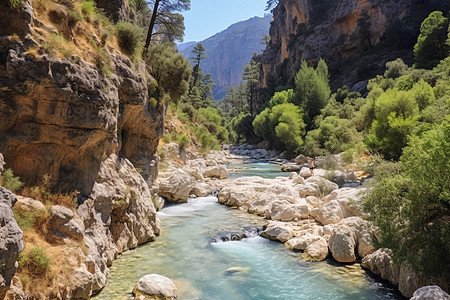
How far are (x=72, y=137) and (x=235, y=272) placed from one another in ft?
21.4

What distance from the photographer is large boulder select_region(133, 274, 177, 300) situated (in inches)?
297

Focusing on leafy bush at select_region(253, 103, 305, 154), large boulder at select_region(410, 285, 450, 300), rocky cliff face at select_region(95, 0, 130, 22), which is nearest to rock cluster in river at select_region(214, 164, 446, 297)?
large boulder at select_region(410, 285, 450, 300)

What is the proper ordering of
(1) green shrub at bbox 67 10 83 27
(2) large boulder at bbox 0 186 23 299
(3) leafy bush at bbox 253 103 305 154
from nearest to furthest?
(2) large boulder at bbox 0 186 23 299 < (1) green shrub at bbox 67 10 83 27 < (3) leafy bush at bbox 253 103 305 154

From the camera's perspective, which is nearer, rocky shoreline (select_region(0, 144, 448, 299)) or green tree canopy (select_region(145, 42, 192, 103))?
rocky shoreline (select_region(0, 144, 448, 299))

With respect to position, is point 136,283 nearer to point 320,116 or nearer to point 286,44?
point 320,116

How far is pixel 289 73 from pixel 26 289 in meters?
73.8

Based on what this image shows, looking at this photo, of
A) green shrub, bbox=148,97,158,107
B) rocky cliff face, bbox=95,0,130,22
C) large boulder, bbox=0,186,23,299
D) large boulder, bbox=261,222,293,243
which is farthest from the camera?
green shrub, bbox=148,97,158,107

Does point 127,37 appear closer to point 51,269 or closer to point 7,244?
point 51,269

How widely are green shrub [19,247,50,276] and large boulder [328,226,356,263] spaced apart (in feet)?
28.3

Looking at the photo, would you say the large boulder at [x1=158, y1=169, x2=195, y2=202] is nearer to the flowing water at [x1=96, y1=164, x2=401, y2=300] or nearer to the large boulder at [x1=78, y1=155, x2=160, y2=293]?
the flowing water at [x1=96, y1=164, x2=401, y2=300]

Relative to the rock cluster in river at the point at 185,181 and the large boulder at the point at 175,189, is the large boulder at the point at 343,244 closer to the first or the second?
the large boulder at the point at 175,189

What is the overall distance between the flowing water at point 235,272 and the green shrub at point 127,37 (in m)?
8.47

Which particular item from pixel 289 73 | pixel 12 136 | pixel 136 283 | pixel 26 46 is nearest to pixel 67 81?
pixel 26 46

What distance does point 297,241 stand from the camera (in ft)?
38.4
